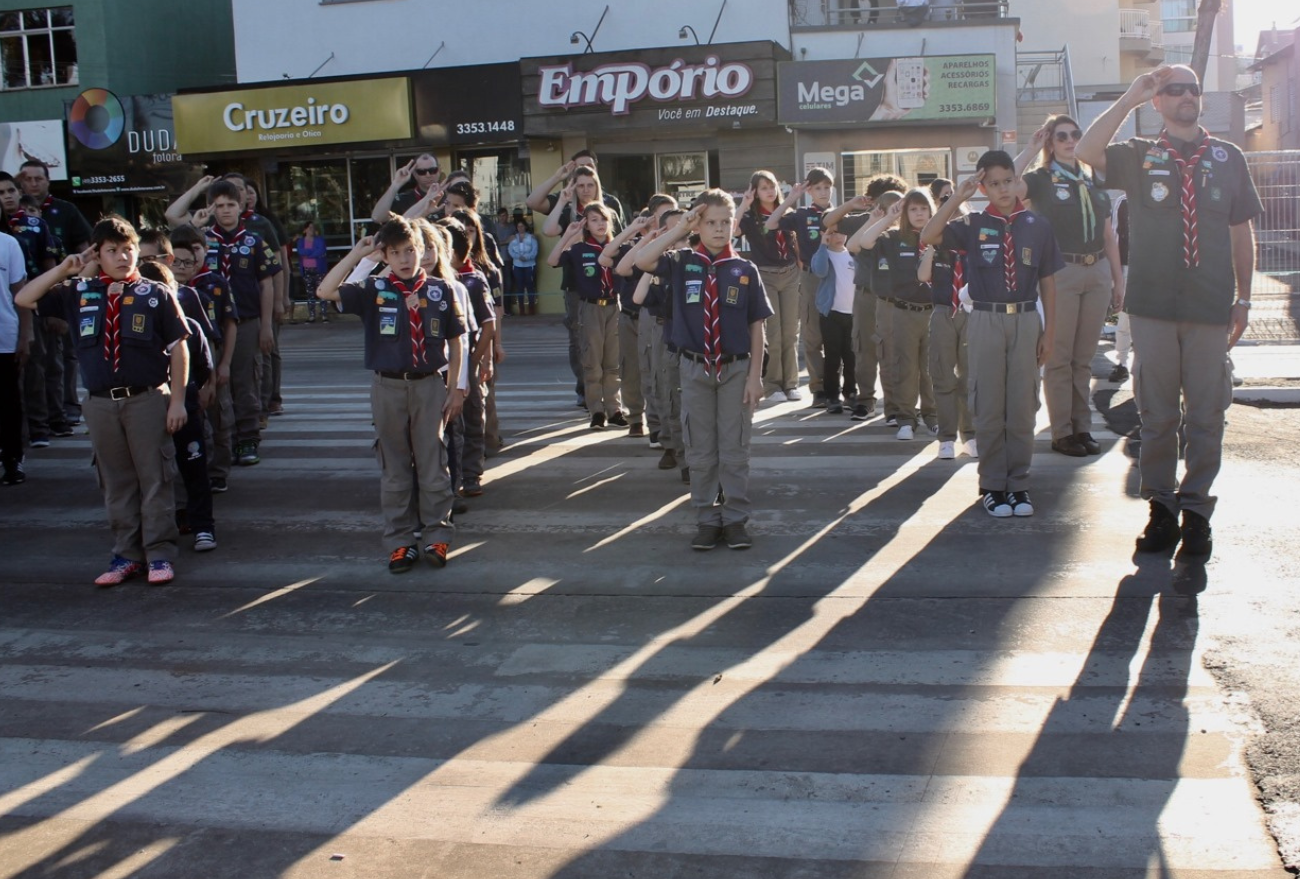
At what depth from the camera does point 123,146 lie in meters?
30.0

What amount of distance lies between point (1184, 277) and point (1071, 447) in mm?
2936

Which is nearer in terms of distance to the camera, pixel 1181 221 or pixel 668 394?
pixel 1181 221

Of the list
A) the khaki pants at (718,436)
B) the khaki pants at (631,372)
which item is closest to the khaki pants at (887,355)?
the khaki pants at (631,372)

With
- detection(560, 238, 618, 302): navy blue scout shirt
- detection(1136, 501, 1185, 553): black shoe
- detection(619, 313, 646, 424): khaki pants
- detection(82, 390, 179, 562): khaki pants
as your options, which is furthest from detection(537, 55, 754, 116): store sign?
detection(1136, 501, 1185, 553): black shoe

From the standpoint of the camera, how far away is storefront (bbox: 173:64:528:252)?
26.6 meters

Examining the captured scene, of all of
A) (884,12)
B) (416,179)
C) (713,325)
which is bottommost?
(713,325)

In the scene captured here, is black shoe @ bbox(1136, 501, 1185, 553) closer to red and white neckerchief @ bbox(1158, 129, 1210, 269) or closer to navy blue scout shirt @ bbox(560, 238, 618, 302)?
red and white neckerchief @ bbox(1158, 129, 1210, 269)

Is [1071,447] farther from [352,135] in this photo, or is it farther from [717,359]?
[352,135]

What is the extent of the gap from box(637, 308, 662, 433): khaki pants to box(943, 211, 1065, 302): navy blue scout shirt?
8.95 feet

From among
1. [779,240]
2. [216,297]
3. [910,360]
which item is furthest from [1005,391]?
[216,297]

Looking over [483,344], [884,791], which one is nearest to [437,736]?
[884,791]

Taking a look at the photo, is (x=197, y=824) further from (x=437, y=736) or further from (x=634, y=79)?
(x=634, y=79)

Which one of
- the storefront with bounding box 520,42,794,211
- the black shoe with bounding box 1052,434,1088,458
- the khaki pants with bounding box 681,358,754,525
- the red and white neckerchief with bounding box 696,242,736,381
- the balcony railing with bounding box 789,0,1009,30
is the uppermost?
the balcony railing with bounding box 789,0,1009,30

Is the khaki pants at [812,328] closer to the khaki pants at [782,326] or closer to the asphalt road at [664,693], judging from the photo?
the khaki pants at [782,326]
